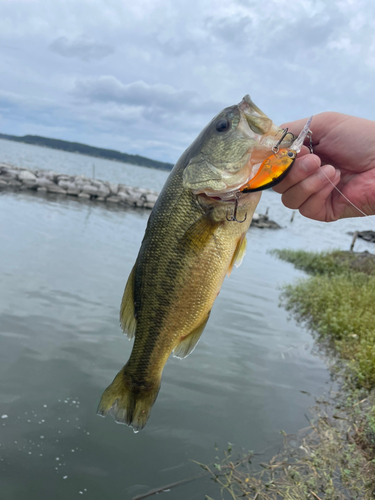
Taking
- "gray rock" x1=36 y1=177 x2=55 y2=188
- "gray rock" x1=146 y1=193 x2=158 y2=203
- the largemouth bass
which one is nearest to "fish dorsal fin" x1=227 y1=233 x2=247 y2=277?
the largemouth bass

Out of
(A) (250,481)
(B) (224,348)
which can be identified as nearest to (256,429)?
(A) (250,481)

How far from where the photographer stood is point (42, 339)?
6.84m

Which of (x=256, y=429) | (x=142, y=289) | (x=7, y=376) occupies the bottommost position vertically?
(x=7, y=376)

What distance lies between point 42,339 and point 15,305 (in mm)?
1492

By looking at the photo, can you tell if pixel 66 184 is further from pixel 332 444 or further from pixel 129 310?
pixel 129 310

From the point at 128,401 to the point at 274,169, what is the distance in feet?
5.99

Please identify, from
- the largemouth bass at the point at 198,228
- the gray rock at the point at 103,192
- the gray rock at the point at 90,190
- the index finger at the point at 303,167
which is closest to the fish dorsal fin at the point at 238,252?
the largemouth bass at the point at 198,228

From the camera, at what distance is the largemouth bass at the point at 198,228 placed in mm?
2223

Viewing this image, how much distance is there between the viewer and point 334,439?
4809mm

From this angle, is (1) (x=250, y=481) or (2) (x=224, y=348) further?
(2) (x=224, y=348)

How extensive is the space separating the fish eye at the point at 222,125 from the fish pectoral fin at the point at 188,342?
125 centimetres

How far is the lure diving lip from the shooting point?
2053 millimetres

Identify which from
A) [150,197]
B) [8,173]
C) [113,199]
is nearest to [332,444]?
[113,199]

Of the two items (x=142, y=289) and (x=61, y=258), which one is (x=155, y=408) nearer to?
(x=142, y=289)
